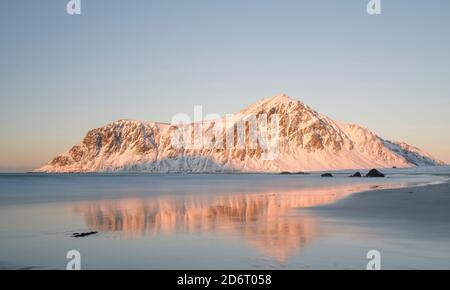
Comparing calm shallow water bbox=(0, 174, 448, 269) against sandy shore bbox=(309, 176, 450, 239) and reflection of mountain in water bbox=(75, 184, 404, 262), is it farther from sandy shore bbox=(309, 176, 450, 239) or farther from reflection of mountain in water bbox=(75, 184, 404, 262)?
sandy shore bbox=(309, 176, 450, 239)

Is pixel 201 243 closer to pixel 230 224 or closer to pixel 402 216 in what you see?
pixel 230 224

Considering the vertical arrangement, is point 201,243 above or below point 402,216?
above

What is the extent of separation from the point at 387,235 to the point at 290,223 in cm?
540

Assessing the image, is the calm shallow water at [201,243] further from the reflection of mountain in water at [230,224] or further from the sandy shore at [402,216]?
the sandy shore at [402,216]

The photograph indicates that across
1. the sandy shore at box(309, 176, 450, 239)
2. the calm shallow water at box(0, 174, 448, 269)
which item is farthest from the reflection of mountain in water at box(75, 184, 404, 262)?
the sandy shore at box(309, 176, 450, 239)

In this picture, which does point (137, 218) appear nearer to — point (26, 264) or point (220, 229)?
point (220, 229)

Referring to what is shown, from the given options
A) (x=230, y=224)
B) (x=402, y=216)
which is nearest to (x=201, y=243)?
(x=230, y=224)

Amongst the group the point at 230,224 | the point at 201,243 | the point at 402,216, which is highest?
the point at 201,243

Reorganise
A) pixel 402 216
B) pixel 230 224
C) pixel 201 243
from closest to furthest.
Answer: pixel 201 243 → pixel 230 224 → pixel 402 216

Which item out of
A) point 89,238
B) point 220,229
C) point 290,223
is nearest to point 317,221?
point 290,223

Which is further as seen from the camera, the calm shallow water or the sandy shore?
the sandy shore

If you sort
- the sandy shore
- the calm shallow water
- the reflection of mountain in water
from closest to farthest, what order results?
the calm shallow water < the reflection of mountain in water < the sandy shore

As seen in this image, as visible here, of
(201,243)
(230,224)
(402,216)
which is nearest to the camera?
(201,243)
